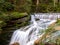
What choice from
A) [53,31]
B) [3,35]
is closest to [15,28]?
[3,35]

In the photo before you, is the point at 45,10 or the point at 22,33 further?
the point at 45,10

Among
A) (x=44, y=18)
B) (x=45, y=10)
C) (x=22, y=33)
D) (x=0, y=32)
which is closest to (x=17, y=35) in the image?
(x=22, y=33)

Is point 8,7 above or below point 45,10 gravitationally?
above

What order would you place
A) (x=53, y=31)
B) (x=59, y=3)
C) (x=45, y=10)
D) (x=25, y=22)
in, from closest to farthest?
(x=53, y=31)
(x=25, y=22)
(x=45, y=10)
(x=59, y=3)

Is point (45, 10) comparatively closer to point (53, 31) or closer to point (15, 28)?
point (15, 28)

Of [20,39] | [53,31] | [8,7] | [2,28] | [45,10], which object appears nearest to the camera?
[53,31]

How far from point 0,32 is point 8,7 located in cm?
346

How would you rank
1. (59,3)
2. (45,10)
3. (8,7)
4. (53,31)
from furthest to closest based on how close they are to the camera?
1. (59,3)
2. (45,10)
3. (8,7)
4. (53,31)

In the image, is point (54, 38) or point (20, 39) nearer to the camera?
point (54, 38)

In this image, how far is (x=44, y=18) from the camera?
13.7 m

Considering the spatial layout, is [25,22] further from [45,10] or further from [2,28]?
[45,10]

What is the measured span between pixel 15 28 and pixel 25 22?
1175 millimetres

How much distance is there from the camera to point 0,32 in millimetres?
10016

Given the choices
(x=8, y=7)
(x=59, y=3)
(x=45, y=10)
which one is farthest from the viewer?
(x=59, y=3)
